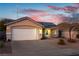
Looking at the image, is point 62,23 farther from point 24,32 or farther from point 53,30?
point 24,32

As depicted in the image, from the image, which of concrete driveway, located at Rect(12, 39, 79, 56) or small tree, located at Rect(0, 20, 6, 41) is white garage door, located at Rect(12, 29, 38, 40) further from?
small tree, located at Rect(0, 20, 6, 41)

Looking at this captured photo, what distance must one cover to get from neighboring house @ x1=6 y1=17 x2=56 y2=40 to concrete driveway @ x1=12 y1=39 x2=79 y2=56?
0.33 ft

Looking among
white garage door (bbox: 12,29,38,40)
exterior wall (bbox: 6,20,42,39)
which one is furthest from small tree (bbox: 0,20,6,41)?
white garage door (bbox: 12,29,38,40)

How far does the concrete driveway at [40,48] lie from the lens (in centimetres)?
528

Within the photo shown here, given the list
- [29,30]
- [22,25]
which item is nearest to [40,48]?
[29,30]

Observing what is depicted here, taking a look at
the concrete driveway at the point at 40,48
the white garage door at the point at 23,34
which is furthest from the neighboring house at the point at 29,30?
the concrete driveway at the point at 40,48

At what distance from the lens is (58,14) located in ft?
17.3

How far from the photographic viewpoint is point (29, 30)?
17.3 feet

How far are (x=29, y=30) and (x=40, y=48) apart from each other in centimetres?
→ 43

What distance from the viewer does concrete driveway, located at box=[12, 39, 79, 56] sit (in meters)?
5.28

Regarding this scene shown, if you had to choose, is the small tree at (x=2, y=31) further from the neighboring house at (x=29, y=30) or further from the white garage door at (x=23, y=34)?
the white garage door at (x=23, y=34)

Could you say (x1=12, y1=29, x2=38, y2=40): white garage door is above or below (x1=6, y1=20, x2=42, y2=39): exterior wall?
below

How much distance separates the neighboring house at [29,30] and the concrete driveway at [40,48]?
4.0 inches

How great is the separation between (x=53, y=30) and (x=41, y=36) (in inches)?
10.7
